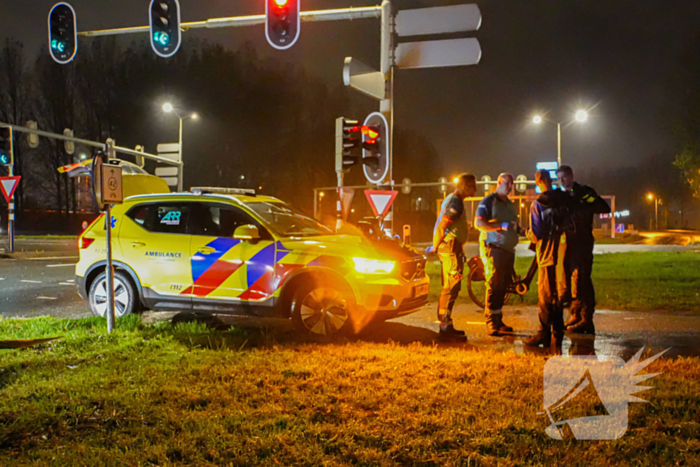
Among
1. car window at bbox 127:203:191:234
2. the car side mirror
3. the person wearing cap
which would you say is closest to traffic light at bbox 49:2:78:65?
car window at bbox 127:203:191:234

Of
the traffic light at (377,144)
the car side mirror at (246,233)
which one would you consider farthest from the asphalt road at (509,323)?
the traffic light at (377,144)

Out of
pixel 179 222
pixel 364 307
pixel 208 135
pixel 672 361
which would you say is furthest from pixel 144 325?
pixel 208 135

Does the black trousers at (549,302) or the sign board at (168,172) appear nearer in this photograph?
the black trousers at (549,302)

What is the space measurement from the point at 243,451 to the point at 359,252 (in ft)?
11.4

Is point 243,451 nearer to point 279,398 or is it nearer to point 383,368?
point 279,398

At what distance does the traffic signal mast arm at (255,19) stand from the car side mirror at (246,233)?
541cm

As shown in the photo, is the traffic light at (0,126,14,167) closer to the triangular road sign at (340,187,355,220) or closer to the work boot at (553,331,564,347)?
the triangular road sign at (340,187,355,220)

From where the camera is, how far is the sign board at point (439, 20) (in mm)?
9320

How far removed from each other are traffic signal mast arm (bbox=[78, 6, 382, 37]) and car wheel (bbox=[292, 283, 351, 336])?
19.1ft

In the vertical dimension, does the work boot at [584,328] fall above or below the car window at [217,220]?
below

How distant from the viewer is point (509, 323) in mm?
7672

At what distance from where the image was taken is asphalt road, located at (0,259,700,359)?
6.24 meters

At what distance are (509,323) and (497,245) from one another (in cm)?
136

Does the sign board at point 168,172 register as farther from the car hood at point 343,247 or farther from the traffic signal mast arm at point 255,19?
the car hood at point 343,247
